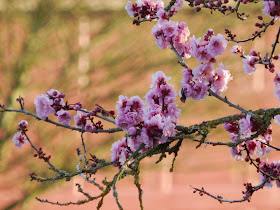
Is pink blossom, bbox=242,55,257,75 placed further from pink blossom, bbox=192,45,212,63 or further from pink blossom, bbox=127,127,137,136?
pink blossom, bbox=127,127,137,136

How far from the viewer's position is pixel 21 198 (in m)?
8.02

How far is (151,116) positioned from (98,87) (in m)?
5.74

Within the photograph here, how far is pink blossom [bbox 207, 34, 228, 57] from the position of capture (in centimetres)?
272

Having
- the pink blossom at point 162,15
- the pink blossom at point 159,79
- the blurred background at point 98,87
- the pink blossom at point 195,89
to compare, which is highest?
the blurred background at point 98,87

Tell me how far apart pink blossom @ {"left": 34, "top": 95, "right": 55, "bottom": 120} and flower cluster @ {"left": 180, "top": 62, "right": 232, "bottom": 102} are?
781 millimetres

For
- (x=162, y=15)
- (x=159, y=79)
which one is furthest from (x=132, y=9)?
(x=159, y=79)

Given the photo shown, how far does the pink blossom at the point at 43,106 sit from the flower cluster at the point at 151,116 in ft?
1.53

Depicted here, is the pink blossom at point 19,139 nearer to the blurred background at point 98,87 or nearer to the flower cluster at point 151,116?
the flower cluster at point 151,116

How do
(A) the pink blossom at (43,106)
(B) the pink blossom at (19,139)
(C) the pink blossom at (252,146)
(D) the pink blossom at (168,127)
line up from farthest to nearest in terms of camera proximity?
(B) the pink blossom at (19,139)
(C) the pink blossom at (252,146)
(A) the pink blossom at (43,106)
(D) the pink blossom at (168,127)

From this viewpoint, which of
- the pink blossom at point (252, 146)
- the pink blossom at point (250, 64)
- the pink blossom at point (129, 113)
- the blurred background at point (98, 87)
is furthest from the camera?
the blurred background at point (98, 87)

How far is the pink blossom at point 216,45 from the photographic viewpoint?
2.72 m

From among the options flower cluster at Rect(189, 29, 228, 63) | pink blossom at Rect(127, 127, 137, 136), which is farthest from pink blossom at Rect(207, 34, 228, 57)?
pink blossom at Rect(127, 127, 137, 136)

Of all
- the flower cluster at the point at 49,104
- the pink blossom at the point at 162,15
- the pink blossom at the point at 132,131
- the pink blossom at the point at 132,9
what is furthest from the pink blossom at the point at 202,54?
the flower cluster at the point at 49,104

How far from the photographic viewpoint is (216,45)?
2744mm
